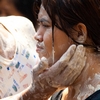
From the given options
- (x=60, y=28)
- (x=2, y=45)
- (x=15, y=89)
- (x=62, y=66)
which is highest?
(x=60, y=28)

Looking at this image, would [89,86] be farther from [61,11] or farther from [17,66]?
[17,66]

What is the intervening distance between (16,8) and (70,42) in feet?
6.13

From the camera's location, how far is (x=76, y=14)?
1.44 m

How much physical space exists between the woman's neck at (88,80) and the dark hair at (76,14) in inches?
3.5

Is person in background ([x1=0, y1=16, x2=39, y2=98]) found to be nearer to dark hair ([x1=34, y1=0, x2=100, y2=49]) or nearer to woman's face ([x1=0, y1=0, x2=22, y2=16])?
dark hair ([x1=34, y1=0, x2=100, y2=49])

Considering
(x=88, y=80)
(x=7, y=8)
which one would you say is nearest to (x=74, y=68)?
(x=88, y=80)

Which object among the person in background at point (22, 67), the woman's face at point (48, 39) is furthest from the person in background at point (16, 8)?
the woman's face at point (48, 39)

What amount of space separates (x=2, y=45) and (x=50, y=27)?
0.60 m

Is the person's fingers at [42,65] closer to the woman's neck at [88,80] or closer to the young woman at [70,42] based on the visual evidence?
the young woman at [70,42]

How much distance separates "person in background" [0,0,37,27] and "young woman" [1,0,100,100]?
5.71 ft

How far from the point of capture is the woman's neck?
4.76ft

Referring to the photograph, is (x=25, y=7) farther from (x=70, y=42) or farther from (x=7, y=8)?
(x=70, y=42)

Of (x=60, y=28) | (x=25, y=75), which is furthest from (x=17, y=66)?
(x=60, y=28)

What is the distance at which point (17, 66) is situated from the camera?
2.08 meters
